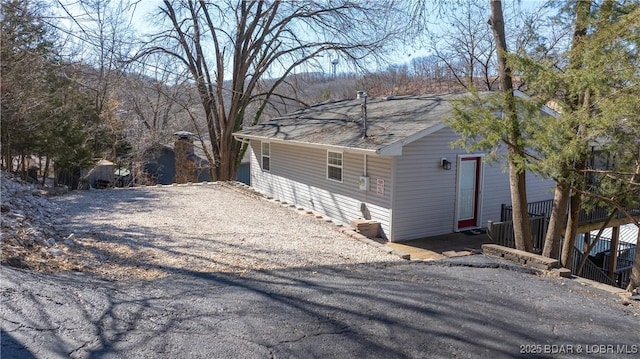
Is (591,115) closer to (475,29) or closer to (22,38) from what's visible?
(22,38)

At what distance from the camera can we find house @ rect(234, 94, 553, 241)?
10.2 meters

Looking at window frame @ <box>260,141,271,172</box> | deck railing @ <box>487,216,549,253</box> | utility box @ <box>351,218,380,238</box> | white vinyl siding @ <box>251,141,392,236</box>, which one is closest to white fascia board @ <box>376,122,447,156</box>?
white vinyl siding @ <box>251,141,392,236</box>

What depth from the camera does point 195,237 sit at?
8.45m

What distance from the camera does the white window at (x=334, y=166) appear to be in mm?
11945

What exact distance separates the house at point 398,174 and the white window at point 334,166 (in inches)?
1.0

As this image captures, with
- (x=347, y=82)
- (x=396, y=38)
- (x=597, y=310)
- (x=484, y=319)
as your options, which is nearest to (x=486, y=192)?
(x=597, y=310)

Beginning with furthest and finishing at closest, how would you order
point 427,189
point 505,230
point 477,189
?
1. point 477,189
2. point 427,189
3. point 505,230

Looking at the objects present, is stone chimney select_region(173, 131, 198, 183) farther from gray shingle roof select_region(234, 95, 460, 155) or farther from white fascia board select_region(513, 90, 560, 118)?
white fascia board select_region(513, 90, 560, 118)

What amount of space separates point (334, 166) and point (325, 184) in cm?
70

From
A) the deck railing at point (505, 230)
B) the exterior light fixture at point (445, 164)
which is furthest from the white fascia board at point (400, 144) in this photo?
the deck railing at point (505, 230)

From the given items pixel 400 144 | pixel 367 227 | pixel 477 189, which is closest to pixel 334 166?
pixel 367 227

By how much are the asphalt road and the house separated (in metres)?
4.32

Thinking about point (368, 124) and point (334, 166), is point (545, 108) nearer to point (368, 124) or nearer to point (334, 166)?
point (368, 124)

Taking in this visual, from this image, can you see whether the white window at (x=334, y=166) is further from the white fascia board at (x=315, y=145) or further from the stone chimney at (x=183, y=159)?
the stone chimney at (x=183, y=159)
